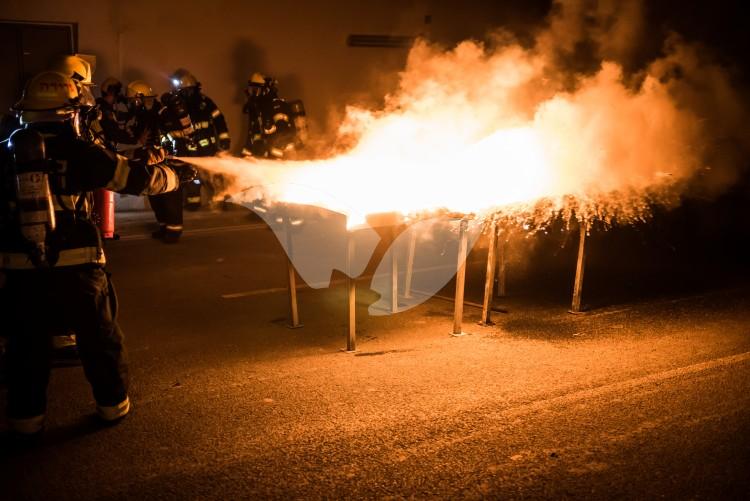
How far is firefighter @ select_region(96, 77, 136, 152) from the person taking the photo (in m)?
10.5

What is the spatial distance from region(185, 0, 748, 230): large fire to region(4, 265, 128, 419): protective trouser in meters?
2.80

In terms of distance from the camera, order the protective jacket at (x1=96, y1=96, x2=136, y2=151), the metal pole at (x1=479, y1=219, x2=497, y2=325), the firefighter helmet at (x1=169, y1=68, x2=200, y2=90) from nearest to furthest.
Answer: the metal pole at (x1=479, y1=219, x2=497, y2=325), the protective jacket at (x1=96, y1=96, x2=136, y2=151), the firefighter helmet at (x1=169, y1=68, x2=200, y2=90)

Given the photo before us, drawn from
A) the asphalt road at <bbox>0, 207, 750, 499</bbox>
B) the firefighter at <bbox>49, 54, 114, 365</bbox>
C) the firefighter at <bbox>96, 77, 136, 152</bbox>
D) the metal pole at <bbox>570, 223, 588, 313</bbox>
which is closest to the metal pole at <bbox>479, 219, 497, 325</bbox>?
the asphalt road at <bbox>0, 207, 750, 499</bbox>

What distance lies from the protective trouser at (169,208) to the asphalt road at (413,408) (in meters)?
2.97

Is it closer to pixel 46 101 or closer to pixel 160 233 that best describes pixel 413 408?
pixel 46 101

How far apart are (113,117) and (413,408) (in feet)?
27.4

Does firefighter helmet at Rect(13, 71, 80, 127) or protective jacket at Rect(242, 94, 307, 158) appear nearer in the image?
firefighter helmet at Rect(13, 71, 80, 127)

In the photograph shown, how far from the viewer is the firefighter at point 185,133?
10336 mm

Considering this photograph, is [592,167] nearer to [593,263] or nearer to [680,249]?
[593,263]

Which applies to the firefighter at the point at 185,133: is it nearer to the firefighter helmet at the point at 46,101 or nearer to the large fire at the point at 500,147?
the large fire at the point at 500,147

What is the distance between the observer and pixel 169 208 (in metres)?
10.9

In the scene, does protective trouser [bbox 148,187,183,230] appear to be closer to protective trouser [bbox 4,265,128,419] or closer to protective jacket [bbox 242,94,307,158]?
protective jacket [bbox 242,94,307,158]

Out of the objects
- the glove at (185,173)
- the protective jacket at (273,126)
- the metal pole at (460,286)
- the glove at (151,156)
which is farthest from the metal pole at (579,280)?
the protective jacket at (273,126)

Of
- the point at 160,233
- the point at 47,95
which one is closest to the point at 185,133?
the point at 160,233
